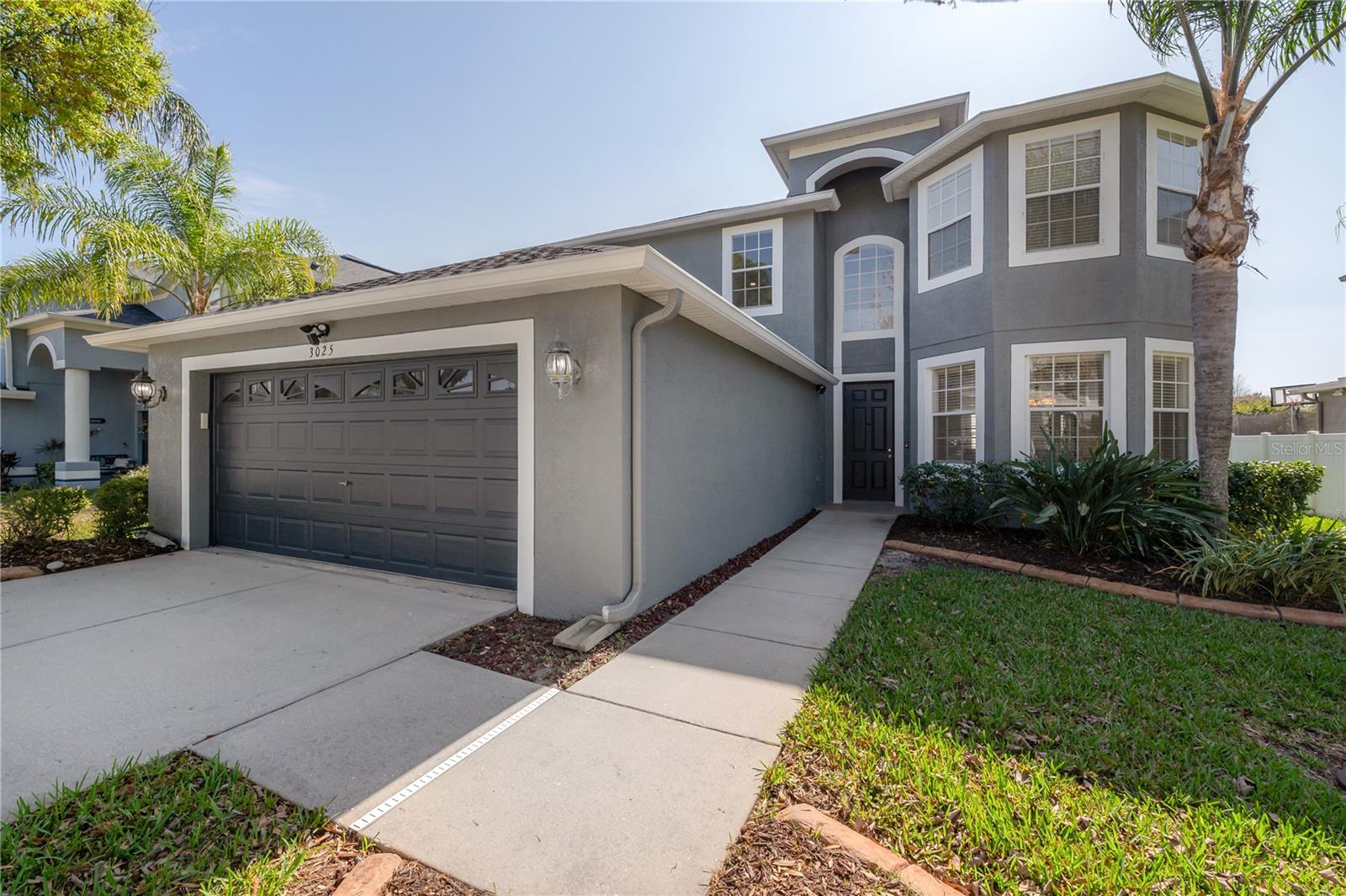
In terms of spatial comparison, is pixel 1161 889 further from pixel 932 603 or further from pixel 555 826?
pixel 932 603

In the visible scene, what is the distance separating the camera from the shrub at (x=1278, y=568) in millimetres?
5008

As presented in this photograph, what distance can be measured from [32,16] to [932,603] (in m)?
10.5

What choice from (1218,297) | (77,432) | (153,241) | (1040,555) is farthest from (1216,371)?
(77,432)

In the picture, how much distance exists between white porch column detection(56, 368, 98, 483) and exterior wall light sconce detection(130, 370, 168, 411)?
7920mm

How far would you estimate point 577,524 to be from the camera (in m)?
4.74

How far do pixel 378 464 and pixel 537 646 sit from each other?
318 centimetres

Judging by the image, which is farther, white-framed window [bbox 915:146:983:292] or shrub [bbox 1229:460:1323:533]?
white-framed window [bbox 915:146:983:292]

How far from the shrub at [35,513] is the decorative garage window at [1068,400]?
1287 cm

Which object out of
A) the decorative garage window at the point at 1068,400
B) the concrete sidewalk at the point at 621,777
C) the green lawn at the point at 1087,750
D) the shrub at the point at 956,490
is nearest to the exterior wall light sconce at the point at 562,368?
the concrete sidewalk at the point at 621,777

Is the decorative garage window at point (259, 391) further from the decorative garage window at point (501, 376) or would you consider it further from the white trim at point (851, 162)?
the white trim at point (851, 162)

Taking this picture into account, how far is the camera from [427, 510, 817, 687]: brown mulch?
3865 mm

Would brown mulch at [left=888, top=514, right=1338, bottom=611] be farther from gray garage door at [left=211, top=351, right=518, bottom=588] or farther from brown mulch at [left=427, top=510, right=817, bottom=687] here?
gray garage door at [left=211, top=351, right=518, bottom=588]

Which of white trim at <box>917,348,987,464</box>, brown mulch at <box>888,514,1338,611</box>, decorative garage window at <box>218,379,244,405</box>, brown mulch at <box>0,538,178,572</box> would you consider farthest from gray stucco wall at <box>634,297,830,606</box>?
brown mulch at <box>0,538,178,572</box>

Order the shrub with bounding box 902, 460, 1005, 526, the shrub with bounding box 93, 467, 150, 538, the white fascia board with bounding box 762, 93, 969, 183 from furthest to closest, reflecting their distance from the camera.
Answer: the white fascia board with bounding box 762, 93, 969, 183, the shrub with bounding box 902, 460, 1005, 526, the shrub with bounding box 93, 467, 150, 538
